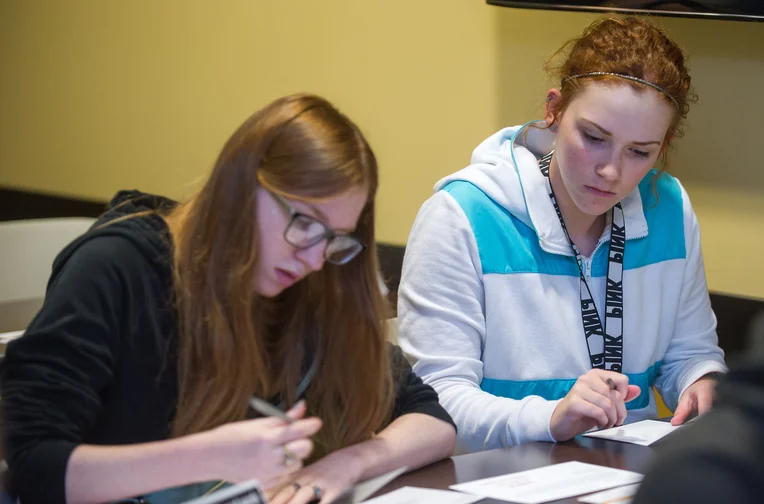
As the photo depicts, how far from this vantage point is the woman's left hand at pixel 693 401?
1.91 meters

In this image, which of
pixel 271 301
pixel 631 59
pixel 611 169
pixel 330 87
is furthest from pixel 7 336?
pixel 330 87

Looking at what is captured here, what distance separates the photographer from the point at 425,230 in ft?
6.69

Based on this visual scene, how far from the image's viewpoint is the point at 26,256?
2.40 metres

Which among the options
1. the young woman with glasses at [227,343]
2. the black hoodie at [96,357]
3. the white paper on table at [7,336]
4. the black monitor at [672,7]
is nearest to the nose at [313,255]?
the young woman with glasses at [227,343]

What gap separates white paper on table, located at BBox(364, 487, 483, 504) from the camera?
4.38ft

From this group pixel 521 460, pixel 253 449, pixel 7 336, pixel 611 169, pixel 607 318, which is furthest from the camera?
pixel 7 336

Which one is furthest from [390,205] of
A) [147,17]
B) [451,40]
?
[147,17]

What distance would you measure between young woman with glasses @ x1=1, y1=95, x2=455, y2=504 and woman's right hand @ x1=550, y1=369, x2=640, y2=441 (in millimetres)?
213

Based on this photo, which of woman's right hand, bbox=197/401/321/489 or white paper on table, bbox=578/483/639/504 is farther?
white paper on table, bbox=578/483/639/504

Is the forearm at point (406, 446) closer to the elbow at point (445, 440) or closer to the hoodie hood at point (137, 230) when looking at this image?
the elbow at point (445, 440)

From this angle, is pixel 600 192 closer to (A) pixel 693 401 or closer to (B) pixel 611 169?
(B) pixel 611 169

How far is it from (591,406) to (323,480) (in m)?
0.54

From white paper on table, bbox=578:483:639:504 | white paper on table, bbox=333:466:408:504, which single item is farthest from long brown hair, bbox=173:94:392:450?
white paper on table, bbox=578:483:639:504

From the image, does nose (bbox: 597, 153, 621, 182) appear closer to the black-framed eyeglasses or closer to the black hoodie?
the black-framed eyeglasses
